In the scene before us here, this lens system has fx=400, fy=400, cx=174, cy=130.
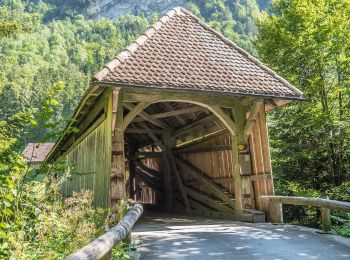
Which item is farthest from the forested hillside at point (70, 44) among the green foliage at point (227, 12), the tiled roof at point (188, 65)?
the tiled roof at point (188, 65)

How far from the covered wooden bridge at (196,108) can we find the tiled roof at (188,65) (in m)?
0.02

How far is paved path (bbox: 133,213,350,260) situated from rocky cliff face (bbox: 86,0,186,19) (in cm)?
15088

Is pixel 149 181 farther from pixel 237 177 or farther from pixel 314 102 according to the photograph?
pixel 237 177

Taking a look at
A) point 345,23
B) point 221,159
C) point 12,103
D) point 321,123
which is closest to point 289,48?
point 345,23

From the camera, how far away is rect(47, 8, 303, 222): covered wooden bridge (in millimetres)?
7562

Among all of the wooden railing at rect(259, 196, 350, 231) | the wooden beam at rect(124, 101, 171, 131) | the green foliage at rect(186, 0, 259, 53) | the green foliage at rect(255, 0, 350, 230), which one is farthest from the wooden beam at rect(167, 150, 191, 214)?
the green foliage at rect(186, 0, 259, 53)

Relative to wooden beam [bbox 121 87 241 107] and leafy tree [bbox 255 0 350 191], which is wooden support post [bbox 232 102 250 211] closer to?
wooden beam [bbox 121 87 241 107]

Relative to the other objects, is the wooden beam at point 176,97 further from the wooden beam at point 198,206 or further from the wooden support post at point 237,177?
the wooden beam at point 198,206

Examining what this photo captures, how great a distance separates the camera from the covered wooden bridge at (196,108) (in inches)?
298

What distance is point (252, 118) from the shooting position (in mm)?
8836

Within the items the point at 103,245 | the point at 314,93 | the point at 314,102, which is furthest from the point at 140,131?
the point at 103,245

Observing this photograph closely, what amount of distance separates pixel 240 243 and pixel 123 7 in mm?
160964

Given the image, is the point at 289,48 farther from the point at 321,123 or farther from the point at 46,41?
the point at 46,41

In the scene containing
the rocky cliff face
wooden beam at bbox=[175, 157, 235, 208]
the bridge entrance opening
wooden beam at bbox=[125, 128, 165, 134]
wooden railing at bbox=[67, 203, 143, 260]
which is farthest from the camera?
the rocky cliff face
